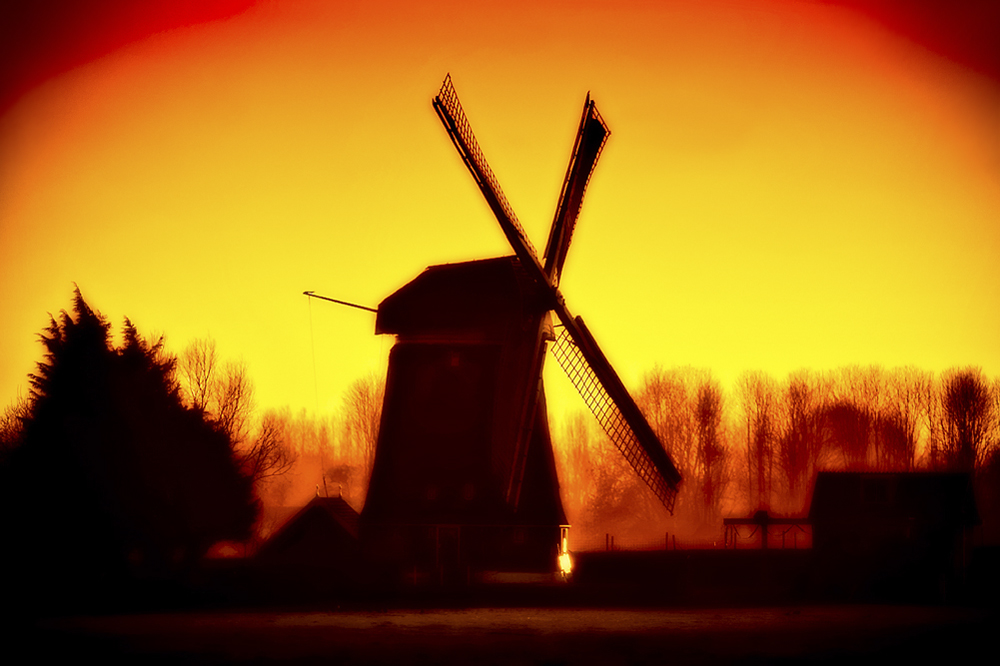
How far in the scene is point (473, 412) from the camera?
27.0 m

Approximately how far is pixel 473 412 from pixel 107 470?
34.5 feet

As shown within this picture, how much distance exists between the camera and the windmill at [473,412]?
26.6 meters

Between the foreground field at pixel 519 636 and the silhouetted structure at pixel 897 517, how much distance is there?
803 centimetres

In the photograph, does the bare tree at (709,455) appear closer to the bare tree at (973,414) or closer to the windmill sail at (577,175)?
the bare tree at (973,414)

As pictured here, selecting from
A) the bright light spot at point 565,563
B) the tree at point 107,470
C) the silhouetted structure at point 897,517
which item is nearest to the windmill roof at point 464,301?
the bright light spot at point 565,563

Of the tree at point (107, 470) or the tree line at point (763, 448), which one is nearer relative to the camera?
the tree at point (107, 470)

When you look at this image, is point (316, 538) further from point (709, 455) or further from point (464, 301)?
point (709, 455)

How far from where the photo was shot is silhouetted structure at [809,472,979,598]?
36.1 metres

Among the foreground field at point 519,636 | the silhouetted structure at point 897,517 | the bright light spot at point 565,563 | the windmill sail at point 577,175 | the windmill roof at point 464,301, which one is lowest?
the foreground field at point 519,636

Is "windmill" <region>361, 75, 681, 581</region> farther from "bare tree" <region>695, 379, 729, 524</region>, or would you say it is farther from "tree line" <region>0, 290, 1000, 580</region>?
"bare tree" <region>695, 379, 729, 524</region>

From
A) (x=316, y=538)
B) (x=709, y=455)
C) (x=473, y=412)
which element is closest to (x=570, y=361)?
(x=473, y=412)

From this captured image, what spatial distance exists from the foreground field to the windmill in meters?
1.86

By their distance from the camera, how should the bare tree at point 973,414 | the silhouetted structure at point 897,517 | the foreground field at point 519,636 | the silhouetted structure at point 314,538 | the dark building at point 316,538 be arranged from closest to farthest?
the foreground field at point 519,636 → the dark building at point 316,538 → the silhouetted structure at point 314,538 → the silhouetted structure at point 897,517 → the bare tree at point 973,414

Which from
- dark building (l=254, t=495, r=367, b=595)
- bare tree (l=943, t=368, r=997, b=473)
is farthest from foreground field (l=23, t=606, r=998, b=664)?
bare tree (l=943, t=368, r=997, b=473)
